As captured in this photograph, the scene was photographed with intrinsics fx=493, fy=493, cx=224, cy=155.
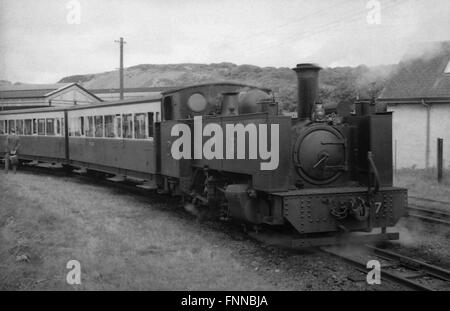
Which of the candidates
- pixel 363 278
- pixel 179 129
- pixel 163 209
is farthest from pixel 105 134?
pixel 363 278

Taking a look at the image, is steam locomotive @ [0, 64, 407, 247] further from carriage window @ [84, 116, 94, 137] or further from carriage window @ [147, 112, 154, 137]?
carriage window @ [84, 116, 94, 137]

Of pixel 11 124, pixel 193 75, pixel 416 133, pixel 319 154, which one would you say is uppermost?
pixel 193 75

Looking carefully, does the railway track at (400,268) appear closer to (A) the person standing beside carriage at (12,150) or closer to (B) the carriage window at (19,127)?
(A) the person standing beside carriage at (12,150)

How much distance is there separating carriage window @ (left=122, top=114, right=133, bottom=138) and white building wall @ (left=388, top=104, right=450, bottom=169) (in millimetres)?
10318

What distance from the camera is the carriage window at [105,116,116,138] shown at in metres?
14.7

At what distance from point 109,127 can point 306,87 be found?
8.78 meters

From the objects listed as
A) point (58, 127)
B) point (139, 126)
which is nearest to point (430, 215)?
point (139, 126)

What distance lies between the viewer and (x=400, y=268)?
657 cm

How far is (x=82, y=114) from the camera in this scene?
17.2 m

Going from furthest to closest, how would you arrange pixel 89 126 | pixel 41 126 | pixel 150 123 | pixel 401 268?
pixel 41 126
pixel 89 126
pixel 150 123
pixel 401 268

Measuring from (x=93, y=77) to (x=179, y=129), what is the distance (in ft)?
289

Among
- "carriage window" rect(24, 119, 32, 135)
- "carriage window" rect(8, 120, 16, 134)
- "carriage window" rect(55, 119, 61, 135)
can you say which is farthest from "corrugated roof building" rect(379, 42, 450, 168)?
"carriage window" rect(8, 120, 16, 134)

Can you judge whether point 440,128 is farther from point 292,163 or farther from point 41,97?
point 41,97

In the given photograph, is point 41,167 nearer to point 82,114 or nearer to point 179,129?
point 82,114
